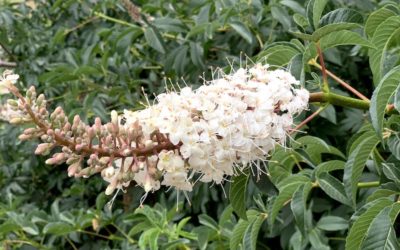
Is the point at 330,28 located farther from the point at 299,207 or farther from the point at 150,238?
the point at 150,238

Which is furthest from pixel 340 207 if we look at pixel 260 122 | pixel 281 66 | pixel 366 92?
pixel 260 122

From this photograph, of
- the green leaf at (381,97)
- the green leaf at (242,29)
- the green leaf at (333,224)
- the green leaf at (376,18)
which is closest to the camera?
the green leaf at (381,97)

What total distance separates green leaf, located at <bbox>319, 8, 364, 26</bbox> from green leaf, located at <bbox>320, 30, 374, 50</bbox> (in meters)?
0.04

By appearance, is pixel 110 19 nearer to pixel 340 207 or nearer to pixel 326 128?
pixel 326 128

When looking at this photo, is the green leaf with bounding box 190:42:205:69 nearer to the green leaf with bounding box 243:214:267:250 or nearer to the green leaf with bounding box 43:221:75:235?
the green leaf with bounding box 43:221:75:235

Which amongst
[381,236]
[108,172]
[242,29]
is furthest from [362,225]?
[242,29]

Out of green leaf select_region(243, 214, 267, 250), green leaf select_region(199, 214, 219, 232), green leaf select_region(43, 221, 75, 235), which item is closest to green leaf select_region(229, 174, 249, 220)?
green leaf select_region(243, 214, 267, 250)

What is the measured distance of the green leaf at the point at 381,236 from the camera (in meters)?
0.95

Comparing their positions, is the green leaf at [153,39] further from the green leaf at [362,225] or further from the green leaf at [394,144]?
the green leaf at [362,225]

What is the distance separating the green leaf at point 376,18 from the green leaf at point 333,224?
64 cm

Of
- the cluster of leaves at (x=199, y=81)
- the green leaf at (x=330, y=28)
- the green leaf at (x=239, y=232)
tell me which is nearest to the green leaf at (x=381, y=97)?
the cluster of leaves at (x=199, y=81)

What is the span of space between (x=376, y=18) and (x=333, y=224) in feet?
2.24

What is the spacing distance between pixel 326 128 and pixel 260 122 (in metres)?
1.07

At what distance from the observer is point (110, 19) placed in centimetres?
223
